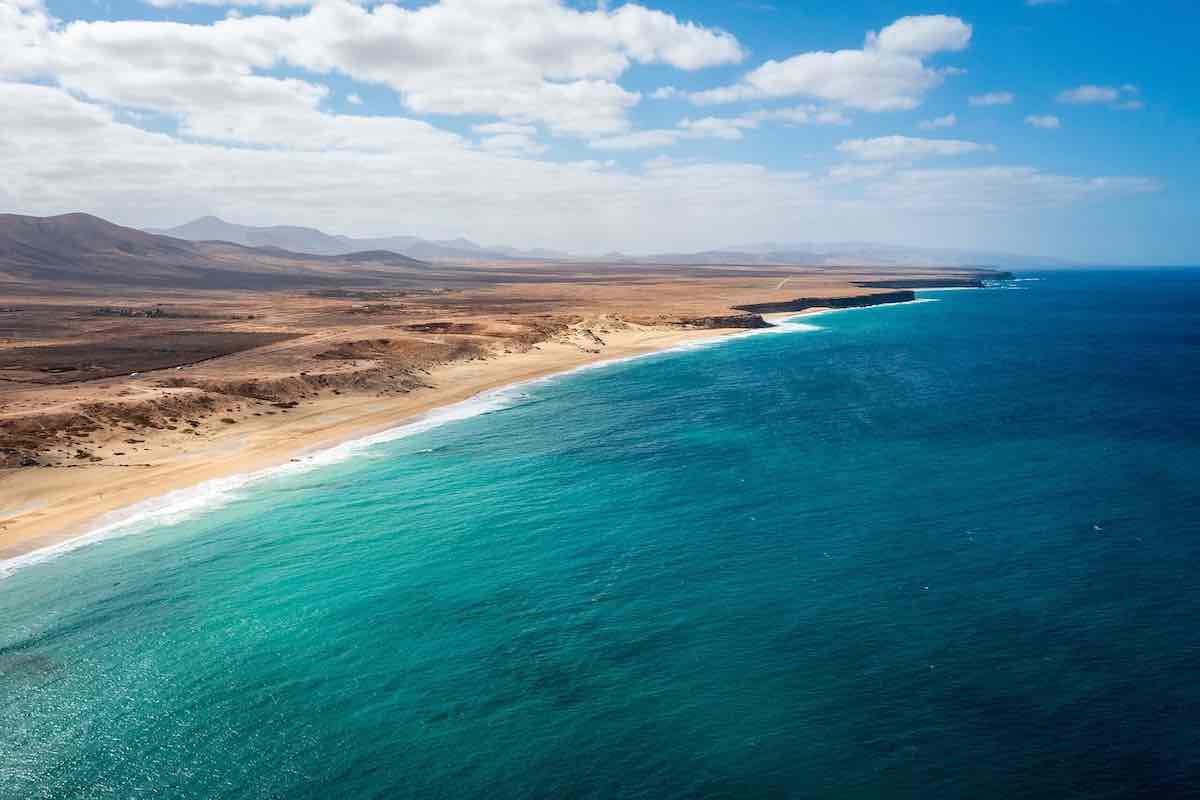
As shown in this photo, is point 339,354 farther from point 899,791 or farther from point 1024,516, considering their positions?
point 899,791

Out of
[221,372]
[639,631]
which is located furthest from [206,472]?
[639,631]

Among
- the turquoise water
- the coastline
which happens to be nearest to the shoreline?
the coastline

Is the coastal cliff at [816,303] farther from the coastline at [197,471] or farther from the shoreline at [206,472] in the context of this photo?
the coastline at [197,471]

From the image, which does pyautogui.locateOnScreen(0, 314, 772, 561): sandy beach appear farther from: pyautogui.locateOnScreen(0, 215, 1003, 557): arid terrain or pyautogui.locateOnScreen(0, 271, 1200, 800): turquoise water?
pyautogui.locateOnScreen(0, 271, 1200, 800): turquoise water

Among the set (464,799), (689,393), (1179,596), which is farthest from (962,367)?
(464,799)

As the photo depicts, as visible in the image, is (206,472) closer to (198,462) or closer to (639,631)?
(198,462)
